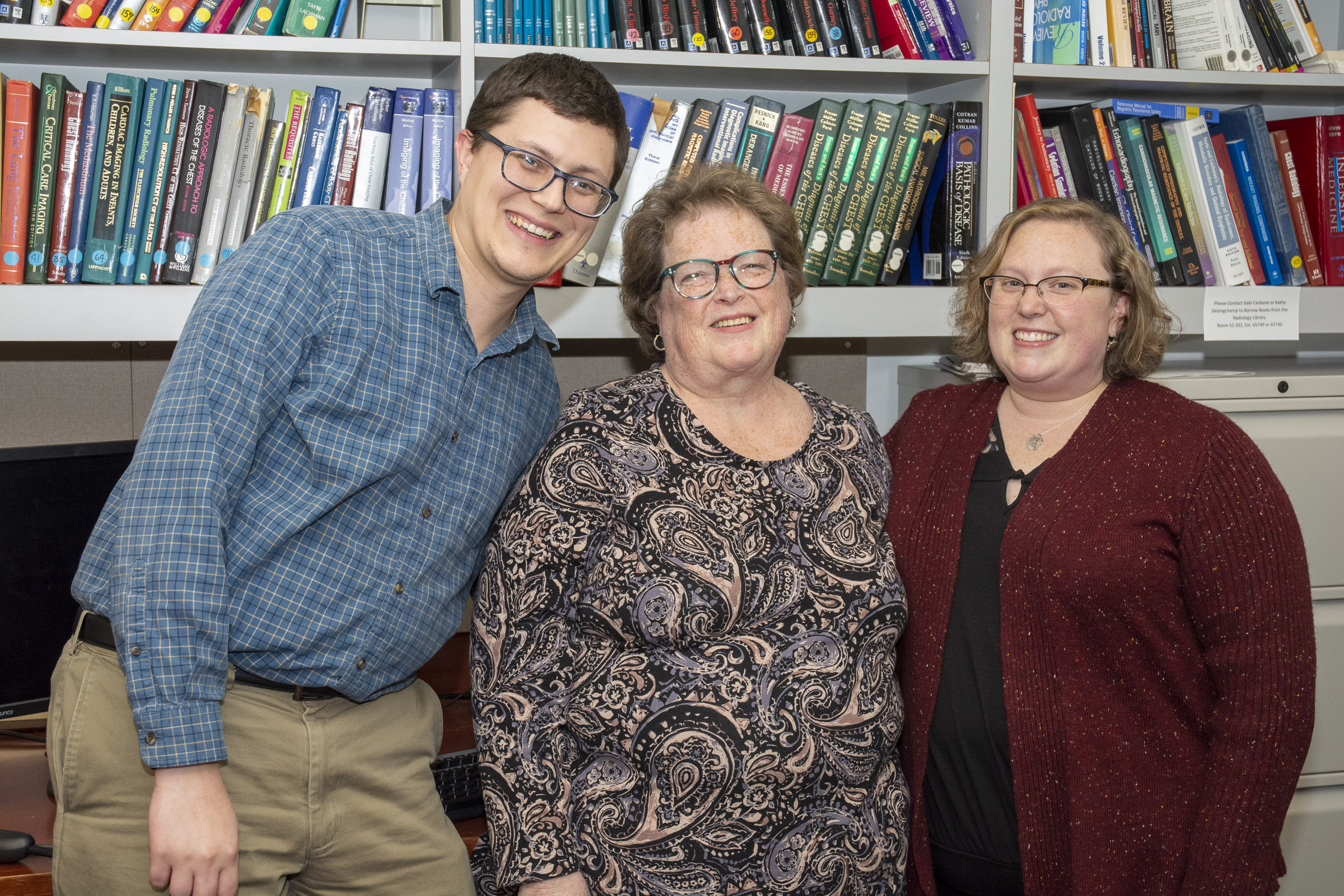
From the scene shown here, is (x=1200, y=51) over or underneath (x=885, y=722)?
over

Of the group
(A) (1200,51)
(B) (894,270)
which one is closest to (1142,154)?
(A) (1200,51)

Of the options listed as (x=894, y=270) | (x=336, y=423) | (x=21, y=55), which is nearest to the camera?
(x=336, y=423)

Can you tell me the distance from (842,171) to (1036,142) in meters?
0.40

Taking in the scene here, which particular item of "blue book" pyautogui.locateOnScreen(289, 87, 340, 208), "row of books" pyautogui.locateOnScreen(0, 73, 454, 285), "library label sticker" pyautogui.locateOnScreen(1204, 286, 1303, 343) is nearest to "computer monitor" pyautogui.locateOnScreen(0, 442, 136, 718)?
"row of books" pyautogui.locateOnScreen(0, 73, 454, 285)

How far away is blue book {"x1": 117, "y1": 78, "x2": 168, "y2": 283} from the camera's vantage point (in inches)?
61.6

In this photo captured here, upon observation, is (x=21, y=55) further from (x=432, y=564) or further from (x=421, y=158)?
(x=432, y=564)

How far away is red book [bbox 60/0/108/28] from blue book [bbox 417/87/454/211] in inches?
19.4

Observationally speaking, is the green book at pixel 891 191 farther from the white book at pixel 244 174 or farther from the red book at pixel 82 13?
the red book at pixel 82 13

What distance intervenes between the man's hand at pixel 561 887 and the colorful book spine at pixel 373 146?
1.07m

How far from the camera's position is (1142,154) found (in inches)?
76.0

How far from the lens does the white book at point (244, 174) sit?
1.61m

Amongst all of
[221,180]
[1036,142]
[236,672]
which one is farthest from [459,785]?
[1036,142]

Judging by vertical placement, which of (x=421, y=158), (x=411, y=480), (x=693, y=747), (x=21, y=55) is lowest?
(x=693, y=747)

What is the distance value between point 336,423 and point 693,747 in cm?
59
